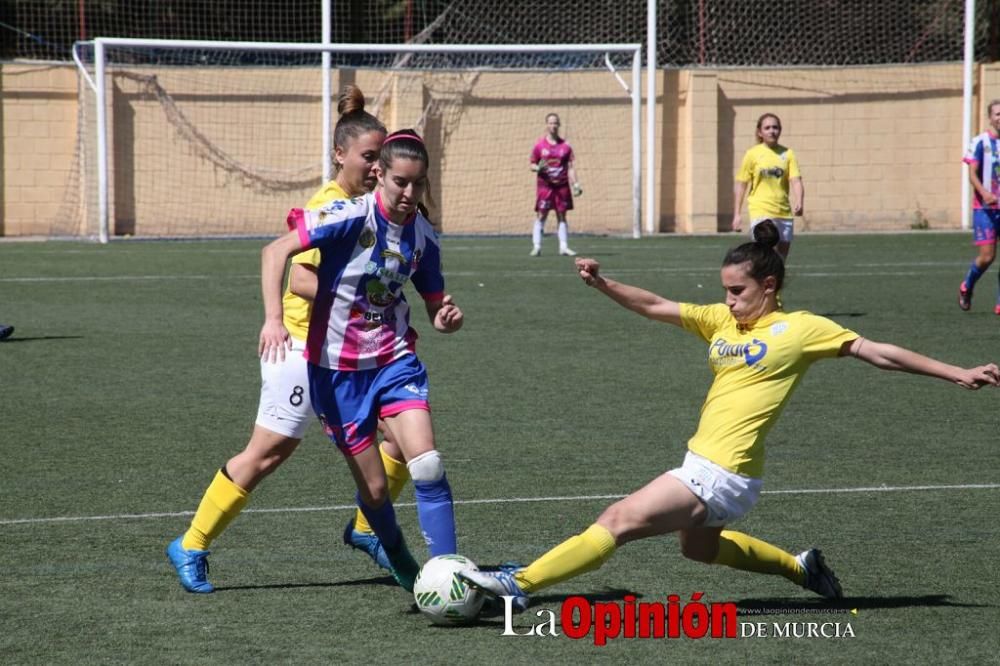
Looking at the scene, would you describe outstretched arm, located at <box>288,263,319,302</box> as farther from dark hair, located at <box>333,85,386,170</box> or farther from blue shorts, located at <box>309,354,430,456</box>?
dark hair, located at <box>333,85,386,170</box>

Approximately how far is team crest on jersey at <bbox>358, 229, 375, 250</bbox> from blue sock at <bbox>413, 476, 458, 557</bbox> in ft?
2.77

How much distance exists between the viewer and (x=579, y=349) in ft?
40.6

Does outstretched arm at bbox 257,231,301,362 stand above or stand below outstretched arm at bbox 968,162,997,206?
below

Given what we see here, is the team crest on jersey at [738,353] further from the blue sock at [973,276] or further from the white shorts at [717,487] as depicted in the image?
the blue sock at [973,276]

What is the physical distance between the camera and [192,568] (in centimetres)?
548

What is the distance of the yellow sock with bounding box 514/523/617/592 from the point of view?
491 cm

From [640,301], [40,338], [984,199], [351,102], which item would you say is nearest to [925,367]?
[640,301]

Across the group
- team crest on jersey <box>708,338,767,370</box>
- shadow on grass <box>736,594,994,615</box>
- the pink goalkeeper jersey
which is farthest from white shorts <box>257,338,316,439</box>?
the pink goalkeeper jersey

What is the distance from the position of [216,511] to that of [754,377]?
6.59 ft

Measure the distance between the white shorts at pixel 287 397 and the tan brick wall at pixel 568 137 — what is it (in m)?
21.8

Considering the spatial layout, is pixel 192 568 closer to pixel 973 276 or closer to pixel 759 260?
pixel 759 260

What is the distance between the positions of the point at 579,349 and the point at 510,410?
2.93m

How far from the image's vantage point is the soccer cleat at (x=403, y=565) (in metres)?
5.39

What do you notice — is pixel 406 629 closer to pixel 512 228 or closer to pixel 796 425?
pixel 796 425
